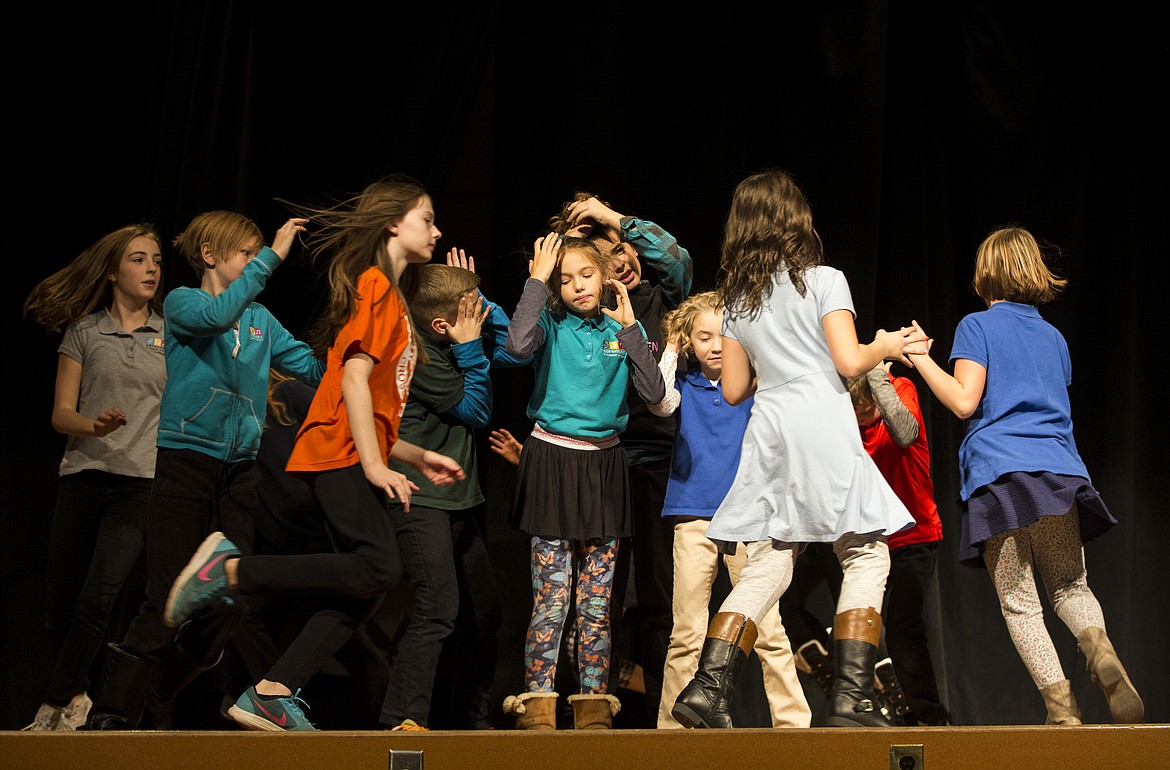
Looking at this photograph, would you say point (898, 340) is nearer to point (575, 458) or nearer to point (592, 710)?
point (575, 458)

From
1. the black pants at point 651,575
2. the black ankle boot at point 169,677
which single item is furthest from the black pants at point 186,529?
the black pants at point 651,575

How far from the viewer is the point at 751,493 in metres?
3.09

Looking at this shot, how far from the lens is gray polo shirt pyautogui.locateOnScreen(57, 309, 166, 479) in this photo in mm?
3832

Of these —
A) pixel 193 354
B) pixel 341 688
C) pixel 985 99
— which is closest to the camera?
pixel 193 354

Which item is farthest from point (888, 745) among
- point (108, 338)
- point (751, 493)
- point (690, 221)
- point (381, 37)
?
point (381, 37)

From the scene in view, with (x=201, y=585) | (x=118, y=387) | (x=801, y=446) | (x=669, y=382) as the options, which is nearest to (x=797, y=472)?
(x=801, y=446)

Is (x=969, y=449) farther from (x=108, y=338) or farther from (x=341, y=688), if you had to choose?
(x=108, y=338)

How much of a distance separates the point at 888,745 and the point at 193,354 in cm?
234

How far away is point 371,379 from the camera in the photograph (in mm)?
3203

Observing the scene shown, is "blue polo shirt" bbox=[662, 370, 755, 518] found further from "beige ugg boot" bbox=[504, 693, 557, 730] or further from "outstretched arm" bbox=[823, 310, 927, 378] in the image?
"beige ugg boot" bbox=[504, 693, 557, 730]

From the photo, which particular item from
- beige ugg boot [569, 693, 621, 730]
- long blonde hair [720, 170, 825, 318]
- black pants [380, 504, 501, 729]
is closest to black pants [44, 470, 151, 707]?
black pants [380, 504, 501, 729]

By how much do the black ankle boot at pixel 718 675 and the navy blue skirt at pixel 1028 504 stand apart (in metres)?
0.90

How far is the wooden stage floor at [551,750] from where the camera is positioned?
2.83m

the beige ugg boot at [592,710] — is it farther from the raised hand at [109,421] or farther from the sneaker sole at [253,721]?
the raised hand at [109,421]
